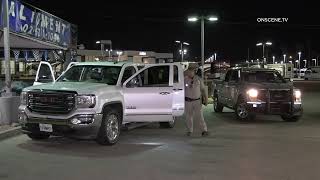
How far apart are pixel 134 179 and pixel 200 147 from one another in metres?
3.82

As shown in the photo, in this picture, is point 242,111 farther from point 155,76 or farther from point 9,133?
point 9,133

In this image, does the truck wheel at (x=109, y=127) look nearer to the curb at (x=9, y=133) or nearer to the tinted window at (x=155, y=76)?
the tinted window at (x=155, y=76)

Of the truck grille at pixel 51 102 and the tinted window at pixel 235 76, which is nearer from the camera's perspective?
the truck grille at pixel 51 102

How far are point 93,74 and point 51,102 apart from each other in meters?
1.95

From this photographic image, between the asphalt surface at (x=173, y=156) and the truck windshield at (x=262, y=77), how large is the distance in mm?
3616

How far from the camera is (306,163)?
10.5m

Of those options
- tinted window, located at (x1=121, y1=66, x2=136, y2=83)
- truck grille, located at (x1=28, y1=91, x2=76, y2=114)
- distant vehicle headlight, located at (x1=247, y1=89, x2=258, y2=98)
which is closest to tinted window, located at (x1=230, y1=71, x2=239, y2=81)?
distant vehicle headlight, located at (x1=247, y1=89, x2=258, y2=98)

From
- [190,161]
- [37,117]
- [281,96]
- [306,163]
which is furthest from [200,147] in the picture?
[281,96]

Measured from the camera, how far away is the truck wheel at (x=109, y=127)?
12.3 m

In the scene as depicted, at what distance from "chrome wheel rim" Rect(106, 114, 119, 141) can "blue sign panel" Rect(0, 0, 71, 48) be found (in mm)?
5779

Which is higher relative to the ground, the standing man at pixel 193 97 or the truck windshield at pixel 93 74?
the truck windshield at pixel 93 74

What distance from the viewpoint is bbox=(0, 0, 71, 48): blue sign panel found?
17.7 meters

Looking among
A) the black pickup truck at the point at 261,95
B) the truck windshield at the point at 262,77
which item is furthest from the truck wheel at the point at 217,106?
the truck windshield at the point at 262,77

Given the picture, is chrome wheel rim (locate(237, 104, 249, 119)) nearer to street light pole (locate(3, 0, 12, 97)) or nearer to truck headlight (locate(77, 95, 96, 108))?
street light pole (locate(3, 0, 12, 97))
